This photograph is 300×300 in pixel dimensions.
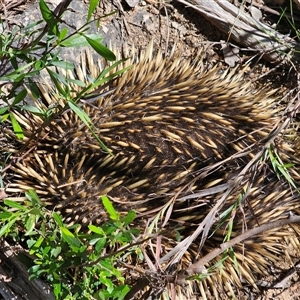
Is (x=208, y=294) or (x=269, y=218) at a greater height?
(x=269, y=218)

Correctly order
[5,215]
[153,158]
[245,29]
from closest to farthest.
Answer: [5,215] < [153,158] < [245,29]

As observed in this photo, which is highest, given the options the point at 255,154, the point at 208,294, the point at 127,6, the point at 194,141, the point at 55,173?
the point at 127,6

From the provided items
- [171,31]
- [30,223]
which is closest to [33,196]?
[30,223]

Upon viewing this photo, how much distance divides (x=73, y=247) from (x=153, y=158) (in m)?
0.68

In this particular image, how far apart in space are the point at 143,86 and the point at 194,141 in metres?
0.42

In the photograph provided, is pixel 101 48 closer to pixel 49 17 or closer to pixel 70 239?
pixel 49 17

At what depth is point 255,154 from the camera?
2.65 metres

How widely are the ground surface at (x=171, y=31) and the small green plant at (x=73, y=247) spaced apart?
4.62 ft

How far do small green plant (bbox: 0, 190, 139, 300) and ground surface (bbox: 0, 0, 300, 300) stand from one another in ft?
4.62

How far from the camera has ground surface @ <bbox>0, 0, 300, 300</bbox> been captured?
3451 mm

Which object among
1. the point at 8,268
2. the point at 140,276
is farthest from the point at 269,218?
the point at 8,268

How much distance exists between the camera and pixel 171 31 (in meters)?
3.55

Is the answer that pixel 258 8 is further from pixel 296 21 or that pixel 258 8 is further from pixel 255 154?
pixel 255 154

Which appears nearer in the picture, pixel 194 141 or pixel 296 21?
pixel 194 141
